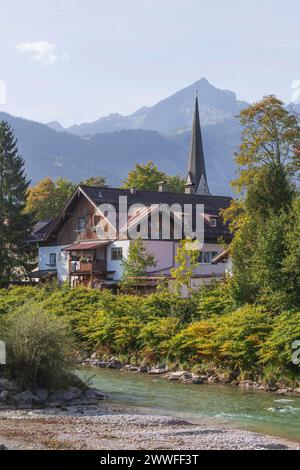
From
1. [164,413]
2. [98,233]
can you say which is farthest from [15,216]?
[164,413]

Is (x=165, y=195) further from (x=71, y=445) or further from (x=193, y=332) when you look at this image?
(x=71, y=445)

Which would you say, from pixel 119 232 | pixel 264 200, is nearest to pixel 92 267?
pixel 119 232

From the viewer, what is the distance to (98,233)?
6078 cm

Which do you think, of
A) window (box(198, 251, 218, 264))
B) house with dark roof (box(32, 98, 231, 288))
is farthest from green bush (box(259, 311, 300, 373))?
window (box(198, 251, 218, 264))

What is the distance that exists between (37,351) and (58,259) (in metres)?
44.7

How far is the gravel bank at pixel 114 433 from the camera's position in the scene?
582 inches

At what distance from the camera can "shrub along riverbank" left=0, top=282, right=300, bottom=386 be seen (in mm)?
26562

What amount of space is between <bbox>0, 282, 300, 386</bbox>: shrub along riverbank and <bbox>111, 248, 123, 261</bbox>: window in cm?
1417

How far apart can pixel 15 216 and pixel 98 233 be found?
7.11m

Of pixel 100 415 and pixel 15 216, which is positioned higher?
pixel 15 216

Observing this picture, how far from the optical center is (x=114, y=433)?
1612 cm

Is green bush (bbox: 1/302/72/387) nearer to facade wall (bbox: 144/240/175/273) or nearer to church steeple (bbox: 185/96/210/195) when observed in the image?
facade wall (bbox: 144/240/175/273)
